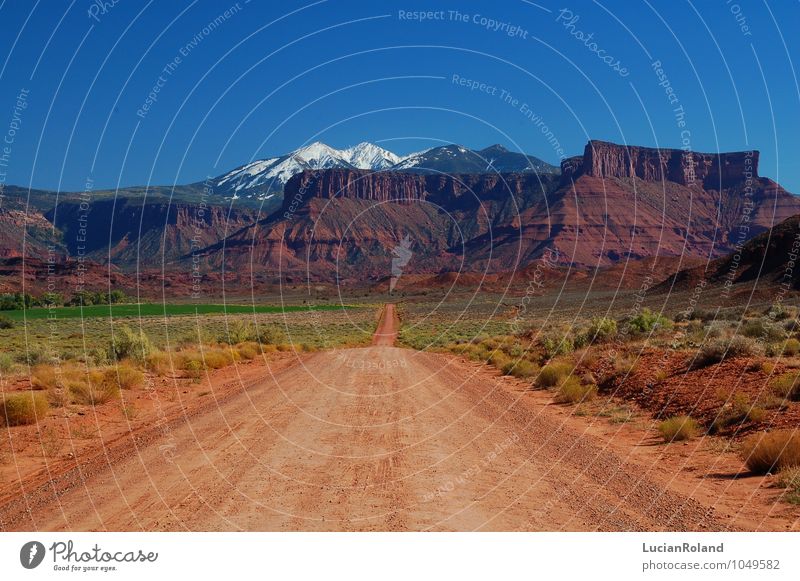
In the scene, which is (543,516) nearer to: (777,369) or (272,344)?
(777,369)

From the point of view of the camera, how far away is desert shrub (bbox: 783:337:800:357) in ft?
64.0

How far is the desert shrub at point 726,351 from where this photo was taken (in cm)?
1925

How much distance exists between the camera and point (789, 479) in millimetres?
9688

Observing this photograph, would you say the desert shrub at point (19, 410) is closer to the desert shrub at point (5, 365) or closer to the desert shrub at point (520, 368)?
the desert shrub at point (5, 365)

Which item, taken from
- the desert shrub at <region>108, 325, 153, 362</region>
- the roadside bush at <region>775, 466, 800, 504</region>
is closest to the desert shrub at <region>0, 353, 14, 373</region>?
the desert shrub at <region>108, 325, 153, 362</region>

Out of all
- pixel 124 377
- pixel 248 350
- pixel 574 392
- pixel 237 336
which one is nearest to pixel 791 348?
pixel 574 392

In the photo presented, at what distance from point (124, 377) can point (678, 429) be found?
616 inches

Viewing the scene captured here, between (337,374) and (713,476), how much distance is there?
16630 millimetres

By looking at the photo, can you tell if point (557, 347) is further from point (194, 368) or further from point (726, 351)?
point (194, 368)

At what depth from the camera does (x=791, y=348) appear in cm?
2008

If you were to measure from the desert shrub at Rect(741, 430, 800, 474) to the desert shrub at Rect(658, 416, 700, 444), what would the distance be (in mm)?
2146

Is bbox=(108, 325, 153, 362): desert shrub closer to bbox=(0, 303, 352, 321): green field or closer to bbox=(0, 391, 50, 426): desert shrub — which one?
bbox=(0, 391, 50, 426): desert shrub

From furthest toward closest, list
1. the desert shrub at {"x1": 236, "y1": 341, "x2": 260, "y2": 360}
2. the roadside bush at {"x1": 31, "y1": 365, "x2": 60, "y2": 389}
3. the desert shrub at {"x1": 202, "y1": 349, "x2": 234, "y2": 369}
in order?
the desert shrub at {"x1": 236, "y1": 341, "x2": 260, "y2": 360} → the desert shrub at {"x1": 202, "y1": 349, "x2": 234, "y2": 369} → the roadside bush at {"x1": 31, "y1": 365, "x2": 60, "y2": 389}

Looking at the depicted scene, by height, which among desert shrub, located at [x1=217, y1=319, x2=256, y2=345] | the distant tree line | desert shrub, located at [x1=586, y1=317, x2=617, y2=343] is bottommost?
the distant tree line
